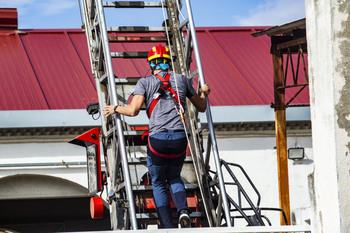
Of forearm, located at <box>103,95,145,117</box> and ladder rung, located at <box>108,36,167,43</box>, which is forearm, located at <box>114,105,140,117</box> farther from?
ladder rung, located at <box>108,36,167,43</box>

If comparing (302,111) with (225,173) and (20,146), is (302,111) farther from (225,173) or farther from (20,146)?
(20,146)

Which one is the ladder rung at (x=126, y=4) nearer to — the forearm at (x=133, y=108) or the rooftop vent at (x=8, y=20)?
the forearm at (x=133, y=108)

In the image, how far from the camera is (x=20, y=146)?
61.2 ft

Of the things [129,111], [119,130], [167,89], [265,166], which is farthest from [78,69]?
[129,111]

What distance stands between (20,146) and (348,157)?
1359cm

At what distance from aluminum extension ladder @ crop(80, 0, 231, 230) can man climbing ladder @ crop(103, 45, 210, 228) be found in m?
0.34

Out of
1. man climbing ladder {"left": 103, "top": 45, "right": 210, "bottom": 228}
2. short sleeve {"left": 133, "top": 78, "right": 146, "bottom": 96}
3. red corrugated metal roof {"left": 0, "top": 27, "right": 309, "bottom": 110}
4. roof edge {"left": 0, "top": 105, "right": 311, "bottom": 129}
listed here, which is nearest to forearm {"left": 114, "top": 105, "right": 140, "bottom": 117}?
man climbing ladder {"left": 103, "top": 45, "right": 210, "bottom": 228}

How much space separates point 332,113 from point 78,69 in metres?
15.2

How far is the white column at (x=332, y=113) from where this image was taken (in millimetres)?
6113

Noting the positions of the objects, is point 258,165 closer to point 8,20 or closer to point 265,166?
point 265,166

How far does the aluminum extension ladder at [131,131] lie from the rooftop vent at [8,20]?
39.9 ft

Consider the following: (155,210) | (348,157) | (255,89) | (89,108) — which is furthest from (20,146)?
(348,157)

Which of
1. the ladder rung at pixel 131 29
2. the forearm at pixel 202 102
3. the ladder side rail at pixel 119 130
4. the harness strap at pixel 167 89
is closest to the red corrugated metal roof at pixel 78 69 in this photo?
the ladder rung at pixel 131 29

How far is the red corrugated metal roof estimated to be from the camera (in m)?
19.7
